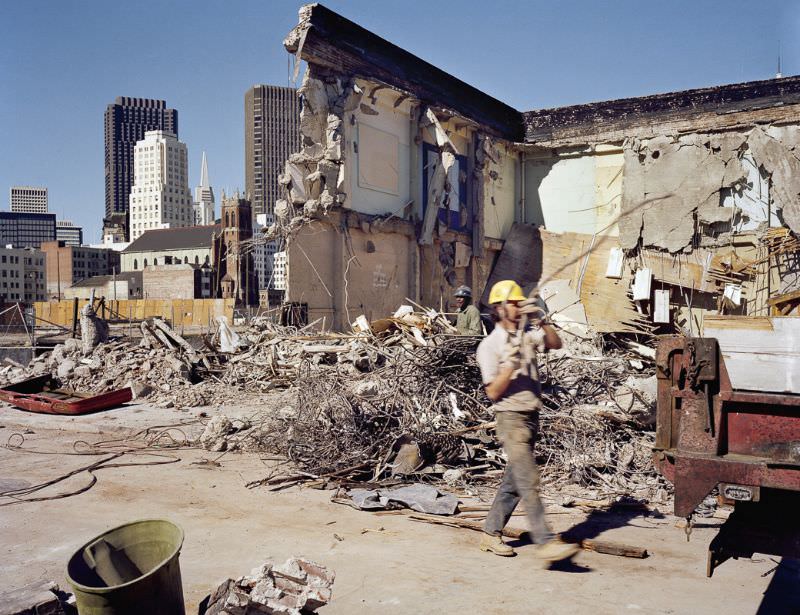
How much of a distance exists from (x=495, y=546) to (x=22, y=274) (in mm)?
132151

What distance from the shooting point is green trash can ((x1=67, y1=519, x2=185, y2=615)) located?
328 centimetres

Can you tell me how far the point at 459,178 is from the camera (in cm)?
1934

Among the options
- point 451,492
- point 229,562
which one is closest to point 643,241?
point 451,492

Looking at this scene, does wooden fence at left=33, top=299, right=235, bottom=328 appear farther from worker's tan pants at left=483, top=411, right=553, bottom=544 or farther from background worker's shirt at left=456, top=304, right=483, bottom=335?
worker's tan pants at left=483, top=411, right=553, bottom=544

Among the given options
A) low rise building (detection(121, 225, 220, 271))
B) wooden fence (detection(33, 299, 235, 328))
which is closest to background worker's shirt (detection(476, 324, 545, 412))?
wooden fence (detection(33, 299, 235, 328))

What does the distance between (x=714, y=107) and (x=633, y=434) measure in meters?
A: 14.4

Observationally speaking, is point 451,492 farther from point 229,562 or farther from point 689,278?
point 689,278

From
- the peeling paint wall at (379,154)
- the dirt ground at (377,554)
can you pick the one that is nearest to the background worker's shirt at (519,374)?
the dirt ground at (377,554)

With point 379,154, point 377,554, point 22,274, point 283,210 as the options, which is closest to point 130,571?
point 377,554

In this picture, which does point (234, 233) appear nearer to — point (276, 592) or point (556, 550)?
point (556, 550)

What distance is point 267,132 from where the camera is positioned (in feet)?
605

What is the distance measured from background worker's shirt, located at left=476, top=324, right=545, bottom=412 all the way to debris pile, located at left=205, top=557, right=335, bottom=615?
71.7 inches

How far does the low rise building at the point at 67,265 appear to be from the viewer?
12144 centimetres

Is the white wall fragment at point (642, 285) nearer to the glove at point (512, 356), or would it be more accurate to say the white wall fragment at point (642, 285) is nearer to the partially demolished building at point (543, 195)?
the partially demolished building at point (543, 195)
